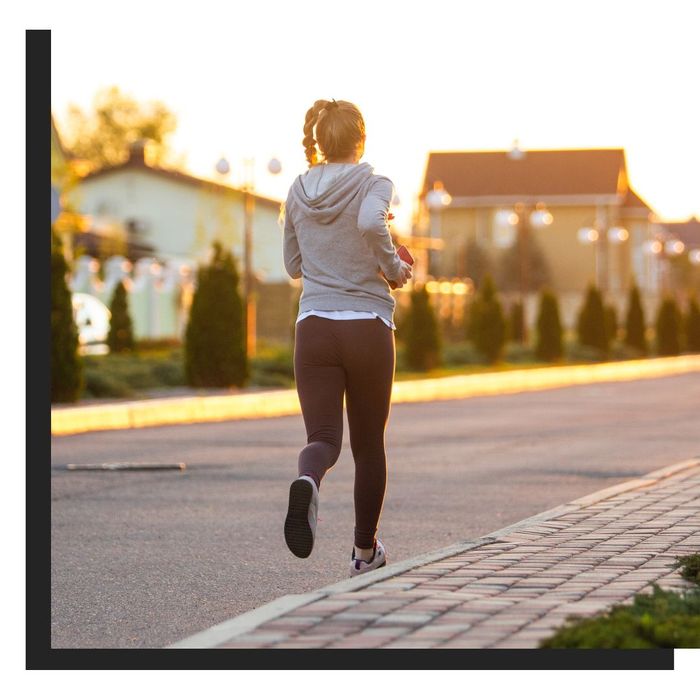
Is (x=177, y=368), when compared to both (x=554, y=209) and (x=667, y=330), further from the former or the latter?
(x=554, y=209)

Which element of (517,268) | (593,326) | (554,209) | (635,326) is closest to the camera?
(593,326)

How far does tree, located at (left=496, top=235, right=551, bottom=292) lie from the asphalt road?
63.0 meters

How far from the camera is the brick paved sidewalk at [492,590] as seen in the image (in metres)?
4.85

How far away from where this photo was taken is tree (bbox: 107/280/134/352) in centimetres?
3541

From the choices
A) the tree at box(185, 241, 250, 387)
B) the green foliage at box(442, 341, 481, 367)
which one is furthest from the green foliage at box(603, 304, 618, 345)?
the tree at box(185, 241, 250, 387)

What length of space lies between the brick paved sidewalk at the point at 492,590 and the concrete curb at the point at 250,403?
1070cm

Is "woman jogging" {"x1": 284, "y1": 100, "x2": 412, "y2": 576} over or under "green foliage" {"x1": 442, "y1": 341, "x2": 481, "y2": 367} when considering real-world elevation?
over

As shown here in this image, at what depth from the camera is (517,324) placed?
5031cm

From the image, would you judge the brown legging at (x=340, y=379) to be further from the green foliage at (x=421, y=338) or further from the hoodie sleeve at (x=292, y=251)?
the green foliage at (x=421, y=338)

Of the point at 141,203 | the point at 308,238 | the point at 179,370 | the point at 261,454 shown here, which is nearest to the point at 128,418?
the point at 261,454

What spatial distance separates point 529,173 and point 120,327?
175 feet

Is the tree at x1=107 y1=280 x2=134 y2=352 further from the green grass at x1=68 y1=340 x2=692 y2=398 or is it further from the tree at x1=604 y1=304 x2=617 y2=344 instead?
the tree at x1=604 y1=304 x2=617 y2=344

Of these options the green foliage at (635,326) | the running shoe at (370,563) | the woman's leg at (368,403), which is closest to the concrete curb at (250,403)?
the running shoe at (370,563)

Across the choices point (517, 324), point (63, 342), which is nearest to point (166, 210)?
point (517, 324)
